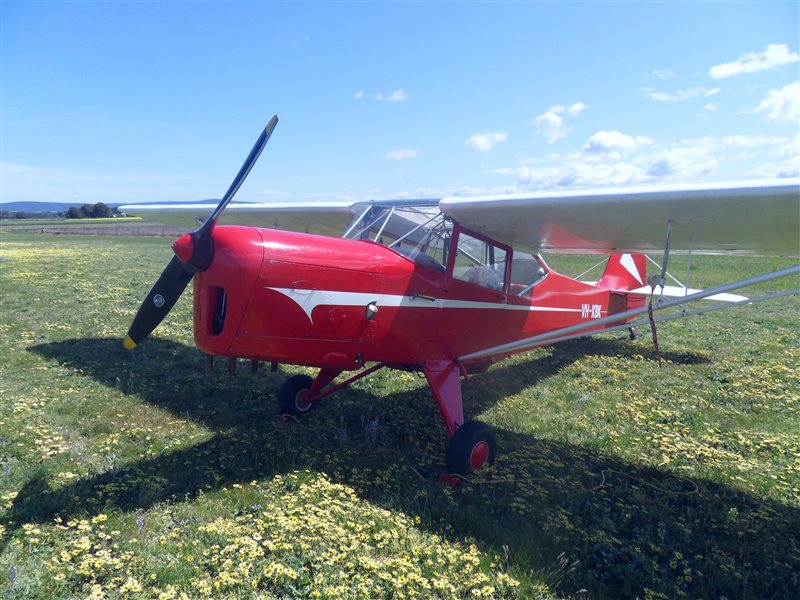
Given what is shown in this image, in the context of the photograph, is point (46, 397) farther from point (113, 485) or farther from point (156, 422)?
point (113, 485)

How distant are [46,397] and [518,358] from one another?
6.87m

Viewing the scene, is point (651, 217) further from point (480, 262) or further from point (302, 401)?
point (302, 401)

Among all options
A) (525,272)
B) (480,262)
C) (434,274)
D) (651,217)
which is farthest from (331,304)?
(525,272)

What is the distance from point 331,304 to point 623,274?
6.54 meters

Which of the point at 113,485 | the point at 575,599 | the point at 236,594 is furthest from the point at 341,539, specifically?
the point at 113,485

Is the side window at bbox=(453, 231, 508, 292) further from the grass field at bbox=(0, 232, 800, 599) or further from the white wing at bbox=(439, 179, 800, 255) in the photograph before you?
the grass field at bbox=(0, 232, 800, 599)

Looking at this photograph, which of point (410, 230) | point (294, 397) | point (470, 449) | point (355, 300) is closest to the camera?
point (355, 300)

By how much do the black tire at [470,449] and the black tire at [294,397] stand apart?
194 cm

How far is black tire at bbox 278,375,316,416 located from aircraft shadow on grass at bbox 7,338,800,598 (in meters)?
0.21

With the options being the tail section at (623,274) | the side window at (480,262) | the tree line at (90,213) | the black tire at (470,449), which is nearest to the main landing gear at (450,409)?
the black tire at (470,449)

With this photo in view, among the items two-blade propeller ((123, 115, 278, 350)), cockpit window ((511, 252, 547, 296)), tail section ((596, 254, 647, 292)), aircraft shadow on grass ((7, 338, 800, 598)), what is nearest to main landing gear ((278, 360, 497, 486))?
aircraft shadow on grass ((7, 338, 800, 598))

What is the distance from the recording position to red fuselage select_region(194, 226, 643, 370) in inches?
156

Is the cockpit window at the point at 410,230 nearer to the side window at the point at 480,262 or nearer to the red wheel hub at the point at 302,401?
the side window at the point at 480,262

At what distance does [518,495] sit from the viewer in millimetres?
4391
